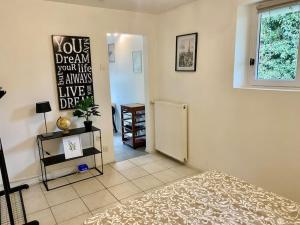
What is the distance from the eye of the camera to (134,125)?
4176mm

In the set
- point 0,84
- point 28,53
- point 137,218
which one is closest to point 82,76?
point 28,53

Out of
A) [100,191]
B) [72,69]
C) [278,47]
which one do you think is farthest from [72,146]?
[278,47]

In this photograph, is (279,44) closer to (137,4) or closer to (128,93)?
(137,4)

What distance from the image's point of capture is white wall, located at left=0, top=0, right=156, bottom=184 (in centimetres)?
262

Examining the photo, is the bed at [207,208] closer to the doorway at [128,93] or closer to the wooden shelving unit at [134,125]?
the doorway at [128,93]

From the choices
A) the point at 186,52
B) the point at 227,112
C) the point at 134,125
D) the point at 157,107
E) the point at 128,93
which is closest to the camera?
the point at 227,112

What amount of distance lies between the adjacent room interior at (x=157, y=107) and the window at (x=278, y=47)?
0.01 meters

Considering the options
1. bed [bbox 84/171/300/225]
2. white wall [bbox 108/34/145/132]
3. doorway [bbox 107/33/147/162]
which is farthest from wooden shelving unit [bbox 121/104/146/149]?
bed [bbox 84/171/300/225]

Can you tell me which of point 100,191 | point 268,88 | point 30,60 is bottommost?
point 100,191

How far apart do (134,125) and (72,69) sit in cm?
163

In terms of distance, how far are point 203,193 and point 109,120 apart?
2.19m

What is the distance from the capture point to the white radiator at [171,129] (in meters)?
3.27

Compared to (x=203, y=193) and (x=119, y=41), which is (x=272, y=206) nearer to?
(x=203, y=193)

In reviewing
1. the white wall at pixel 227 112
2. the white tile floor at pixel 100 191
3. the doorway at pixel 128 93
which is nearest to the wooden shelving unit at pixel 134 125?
the doorway at pixel 128 93
